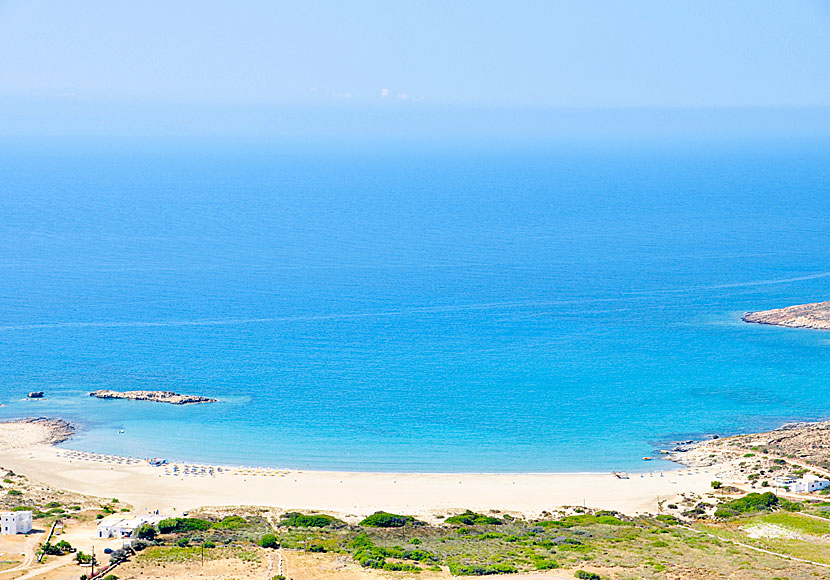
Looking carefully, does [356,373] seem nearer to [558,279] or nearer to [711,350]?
[711,350]

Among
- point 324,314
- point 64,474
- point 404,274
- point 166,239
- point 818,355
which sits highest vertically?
point 166,239

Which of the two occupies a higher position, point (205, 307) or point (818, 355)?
point (205, 307)

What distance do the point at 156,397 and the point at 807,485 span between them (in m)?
45.9

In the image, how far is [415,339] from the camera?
97.4 m

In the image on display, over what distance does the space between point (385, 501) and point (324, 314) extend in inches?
1832

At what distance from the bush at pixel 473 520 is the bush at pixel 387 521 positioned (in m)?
1.65

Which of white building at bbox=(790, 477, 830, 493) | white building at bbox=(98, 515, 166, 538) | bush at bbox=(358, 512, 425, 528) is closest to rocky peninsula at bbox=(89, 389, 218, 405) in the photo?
bush at bbox=(358, 512, 425, 528)

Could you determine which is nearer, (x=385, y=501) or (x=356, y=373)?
(x=385, y=501)

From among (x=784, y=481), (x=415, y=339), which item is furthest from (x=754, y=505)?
(x=415, y=339)

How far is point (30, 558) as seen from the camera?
46.5 meters

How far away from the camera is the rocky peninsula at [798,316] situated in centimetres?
9850

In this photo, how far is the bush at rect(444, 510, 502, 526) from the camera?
54750mm

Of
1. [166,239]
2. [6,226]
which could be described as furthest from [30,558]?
[6,226]

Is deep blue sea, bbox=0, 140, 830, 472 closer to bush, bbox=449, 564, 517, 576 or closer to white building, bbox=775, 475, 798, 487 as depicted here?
white building, bbox=775, 475, 798, 487
